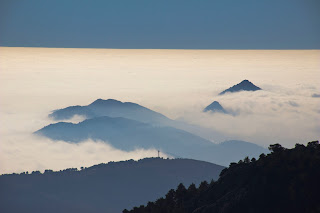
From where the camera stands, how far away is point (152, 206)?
151m

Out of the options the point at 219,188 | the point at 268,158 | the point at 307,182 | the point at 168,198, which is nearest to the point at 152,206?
the point at 168,198

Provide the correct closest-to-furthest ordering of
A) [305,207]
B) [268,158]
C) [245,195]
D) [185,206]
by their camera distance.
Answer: [305,207]
[245,195]
[268,158]
[185,206]

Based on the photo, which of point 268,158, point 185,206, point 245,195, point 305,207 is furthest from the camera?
point 185,206

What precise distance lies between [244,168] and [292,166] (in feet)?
44.5

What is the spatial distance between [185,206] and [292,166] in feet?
95.9

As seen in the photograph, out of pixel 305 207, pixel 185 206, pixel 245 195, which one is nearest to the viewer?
pixel 305 207

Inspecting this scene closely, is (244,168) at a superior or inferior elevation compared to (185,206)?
superior

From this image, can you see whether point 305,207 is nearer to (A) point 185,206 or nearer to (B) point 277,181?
(B) point 277,181

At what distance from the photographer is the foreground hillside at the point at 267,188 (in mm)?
121750

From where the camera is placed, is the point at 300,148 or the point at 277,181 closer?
the point at 277,181

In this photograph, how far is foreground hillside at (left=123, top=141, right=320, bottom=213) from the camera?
12175 cm

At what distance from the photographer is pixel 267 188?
127750 mm

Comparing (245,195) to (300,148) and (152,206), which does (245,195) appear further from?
(152,206)

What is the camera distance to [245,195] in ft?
416
